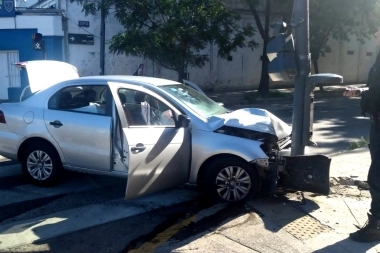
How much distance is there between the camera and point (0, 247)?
5430 mm

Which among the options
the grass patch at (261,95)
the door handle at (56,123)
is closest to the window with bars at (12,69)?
the grass patch at (261,95)

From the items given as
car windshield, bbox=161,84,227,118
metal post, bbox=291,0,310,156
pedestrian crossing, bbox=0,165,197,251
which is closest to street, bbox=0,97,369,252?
pedestrian crossing, bbox=0,165,197,251

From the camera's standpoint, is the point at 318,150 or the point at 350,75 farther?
the point at 350,75

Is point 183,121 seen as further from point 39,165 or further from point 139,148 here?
point 39,165

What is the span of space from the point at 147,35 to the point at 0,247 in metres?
14.5

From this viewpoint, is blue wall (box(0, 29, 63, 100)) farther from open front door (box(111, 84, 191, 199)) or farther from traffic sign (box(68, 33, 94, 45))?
open front door (box(111, 84, 191, 199))

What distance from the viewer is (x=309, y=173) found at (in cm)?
663

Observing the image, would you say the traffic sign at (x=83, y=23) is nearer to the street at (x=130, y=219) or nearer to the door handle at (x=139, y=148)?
the street at (x=130, y=219)

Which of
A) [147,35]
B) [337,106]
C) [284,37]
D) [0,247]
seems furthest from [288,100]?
[0,247]

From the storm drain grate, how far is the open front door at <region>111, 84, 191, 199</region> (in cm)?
153

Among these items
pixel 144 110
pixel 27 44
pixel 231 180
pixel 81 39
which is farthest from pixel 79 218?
pixel 27 44

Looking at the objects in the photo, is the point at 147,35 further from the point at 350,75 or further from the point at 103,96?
the point at 350,75

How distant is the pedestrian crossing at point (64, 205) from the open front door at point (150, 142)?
42 cm

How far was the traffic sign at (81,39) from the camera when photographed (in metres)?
22.7
